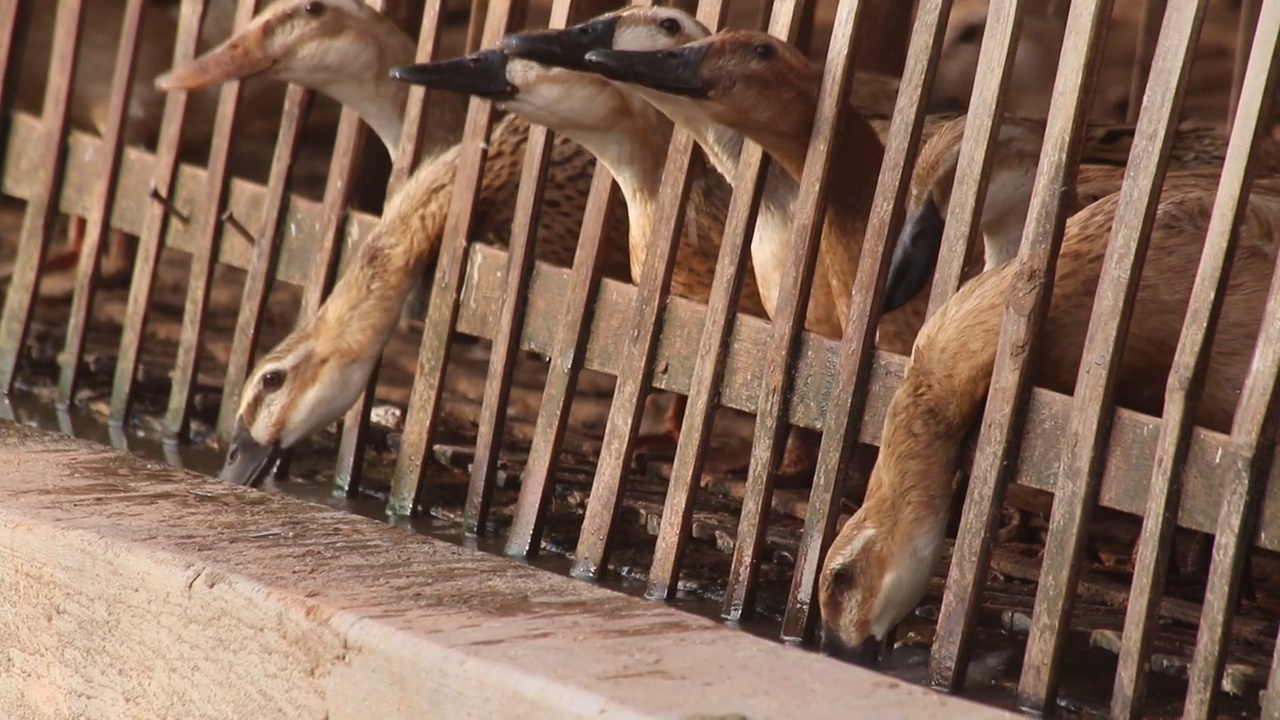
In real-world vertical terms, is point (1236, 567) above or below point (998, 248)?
below

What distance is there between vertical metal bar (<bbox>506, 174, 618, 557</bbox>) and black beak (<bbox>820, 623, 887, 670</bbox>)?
932 millimetres

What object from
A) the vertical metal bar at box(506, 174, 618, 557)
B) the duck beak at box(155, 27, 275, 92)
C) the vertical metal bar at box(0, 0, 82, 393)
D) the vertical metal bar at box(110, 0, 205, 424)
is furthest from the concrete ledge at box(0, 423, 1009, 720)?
the vertical metal bar at box(0, 0, 82, 393)

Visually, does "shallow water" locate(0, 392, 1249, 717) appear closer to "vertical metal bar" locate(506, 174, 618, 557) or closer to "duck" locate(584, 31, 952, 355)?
"vertical metal bar" locate(506, 174, 618, 557)

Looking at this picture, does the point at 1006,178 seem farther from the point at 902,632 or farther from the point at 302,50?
the point at 302,50

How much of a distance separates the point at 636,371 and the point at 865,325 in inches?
24.0

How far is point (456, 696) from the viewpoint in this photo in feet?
9.03

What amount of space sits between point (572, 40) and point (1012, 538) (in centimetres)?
165

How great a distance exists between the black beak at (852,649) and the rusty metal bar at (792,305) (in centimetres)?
29

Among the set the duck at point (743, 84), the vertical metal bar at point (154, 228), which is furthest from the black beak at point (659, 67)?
the vertical metal bar at point (154, 228)

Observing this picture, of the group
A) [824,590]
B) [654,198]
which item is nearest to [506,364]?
[654,198]

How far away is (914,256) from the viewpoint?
391 centimetres

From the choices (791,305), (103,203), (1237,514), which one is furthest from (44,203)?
(1237,514)

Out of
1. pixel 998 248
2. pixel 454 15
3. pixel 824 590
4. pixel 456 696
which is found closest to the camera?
pixel 456 696

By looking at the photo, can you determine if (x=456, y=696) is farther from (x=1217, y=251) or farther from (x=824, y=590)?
(x=1217, y=251)
